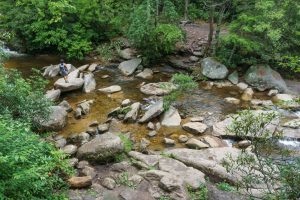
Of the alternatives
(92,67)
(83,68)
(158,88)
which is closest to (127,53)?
(92,67)

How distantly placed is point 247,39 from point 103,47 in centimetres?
936

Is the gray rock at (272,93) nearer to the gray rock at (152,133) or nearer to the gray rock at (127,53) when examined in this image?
the gray rock at (152,133)

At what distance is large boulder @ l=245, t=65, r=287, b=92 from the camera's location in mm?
18500

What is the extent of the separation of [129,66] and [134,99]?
3.95 m

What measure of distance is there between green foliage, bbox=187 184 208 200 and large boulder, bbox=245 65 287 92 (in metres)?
10.1

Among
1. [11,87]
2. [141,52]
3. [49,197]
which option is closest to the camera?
[49,197]

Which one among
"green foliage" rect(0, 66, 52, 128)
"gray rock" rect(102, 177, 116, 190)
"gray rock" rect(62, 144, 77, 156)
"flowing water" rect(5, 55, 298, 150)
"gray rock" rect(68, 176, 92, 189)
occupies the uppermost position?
"green foliage" rect(0, 66, 52, 128)

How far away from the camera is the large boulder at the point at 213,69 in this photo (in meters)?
19.3

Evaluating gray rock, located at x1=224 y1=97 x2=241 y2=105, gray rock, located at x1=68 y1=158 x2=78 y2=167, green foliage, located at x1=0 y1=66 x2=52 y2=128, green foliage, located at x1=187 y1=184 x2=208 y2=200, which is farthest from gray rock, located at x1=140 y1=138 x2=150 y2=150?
gray rock, located at x1=224 y1=97 x2=241 y2=105

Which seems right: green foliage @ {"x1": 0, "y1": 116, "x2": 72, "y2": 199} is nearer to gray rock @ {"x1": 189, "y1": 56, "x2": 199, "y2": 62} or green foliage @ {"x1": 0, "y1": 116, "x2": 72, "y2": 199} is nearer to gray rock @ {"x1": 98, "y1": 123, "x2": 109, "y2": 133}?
gray rock @ {"x1": 98, "y1": 123, "x2": 109, "y2": 133}

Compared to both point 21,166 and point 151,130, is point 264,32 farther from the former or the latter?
point 21,166

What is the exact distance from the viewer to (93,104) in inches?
656

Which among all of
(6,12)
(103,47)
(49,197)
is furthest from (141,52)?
(49,197)

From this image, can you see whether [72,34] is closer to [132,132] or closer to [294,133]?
[132,132]
